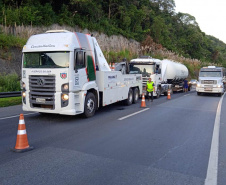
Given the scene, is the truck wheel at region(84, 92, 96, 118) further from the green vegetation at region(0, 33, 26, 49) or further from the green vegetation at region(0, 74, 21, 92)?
the green vegetation at region(0, 33, 26, 49)

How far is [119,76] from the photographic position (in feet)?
40.2

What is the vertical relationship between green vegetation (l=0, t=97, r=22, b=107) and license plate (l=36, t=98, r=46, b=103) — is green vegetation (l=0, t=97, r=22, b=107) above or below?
below

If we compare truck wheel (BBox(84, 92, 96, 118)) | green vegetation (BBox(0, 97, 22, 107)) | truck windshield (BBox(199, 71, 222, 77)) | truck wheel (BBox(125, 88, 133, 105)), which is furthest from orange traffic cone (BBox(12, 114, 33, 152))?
truck windshield (BBox(199, 71, 222, 77))

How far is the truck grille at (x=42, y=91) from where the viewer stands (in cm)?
854

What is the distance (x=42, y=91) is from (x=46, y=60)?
3.71 ft

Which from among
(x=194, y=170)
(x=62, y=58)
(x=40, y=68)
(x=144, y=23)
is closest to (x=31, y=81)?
(x=40, y=68)

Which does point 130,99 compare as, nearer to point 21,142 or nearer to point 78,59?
point 78,59

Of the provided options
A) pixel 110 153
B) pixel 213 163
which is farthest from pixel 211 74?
pixel 110 153

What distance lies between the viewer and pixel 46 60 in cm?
875

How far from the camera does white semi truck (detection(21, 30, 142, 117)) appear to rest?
27.9 feet

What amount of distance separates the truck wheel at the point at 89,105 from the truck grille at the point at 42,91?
4.49 ft

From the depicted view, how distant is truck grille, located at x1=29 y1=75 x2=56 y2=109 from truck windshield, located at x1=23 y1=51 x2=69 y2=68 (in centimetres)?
45

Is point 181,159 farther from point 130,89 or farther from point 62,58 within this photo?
point 130,89

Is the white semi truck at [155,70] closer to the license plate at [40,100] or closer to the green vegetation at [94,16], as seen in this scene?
the green vegetation at [94,16]
